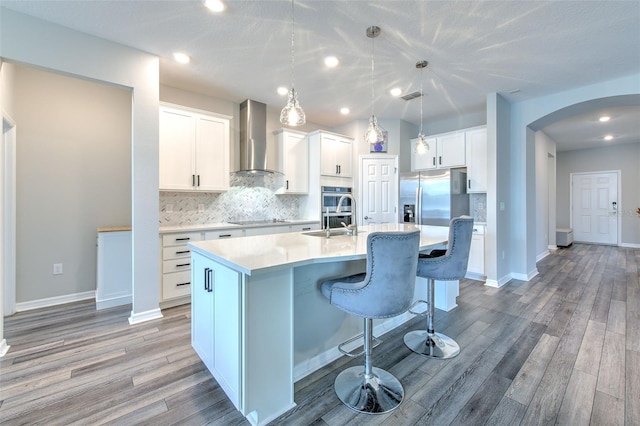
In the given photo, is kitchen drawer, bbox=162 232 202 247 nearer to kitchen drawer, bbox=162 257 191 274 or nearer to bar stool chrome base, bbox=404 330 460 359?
kitchen drawer, bbox=162 257 191 274

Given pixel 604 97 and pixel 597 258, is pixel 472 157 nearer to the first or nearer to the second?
pixel 604 97

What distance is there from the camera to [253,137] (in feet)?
13.8

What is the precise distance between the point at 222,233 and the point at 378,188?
2.87 m

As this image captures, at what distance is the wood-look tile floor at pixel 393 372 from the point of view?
62.1 inches

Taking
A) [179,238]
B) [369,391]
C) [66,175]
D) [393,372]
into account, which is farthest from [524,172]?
[66,175]

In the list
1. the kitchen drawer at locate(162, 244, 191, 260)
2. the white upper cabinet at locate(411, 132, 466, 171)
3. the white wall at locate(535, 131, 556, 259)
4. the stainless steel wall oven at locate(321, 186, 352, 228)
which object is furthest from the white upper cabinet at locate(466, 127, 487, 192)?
the kitchen drawer at locate(162, 244, 191, 260)

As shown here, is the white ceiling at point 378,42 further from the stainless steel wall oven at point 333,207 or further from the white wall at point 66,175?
the stainless steel wall oven at point 333,207

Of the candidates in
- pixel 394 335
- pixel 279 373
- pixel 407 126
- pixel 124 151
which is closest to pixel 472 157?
pixel 407 126

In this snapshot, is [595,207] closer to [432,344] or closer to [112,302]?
[432,344]

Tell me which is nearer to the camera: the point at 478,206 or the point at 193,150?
the point at 193,150

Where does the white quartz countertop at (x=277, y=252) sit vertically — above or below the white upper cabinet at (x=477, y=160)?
below

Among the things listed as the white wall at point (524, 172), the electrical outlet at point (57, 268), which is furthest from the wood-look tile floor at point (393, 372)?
the white wall at point (524, 172)

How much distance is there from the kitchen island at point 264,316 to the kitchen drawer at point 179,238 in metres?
1.24

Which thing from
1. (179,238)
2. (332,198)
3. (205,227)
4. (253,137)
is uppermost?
(253,137)
